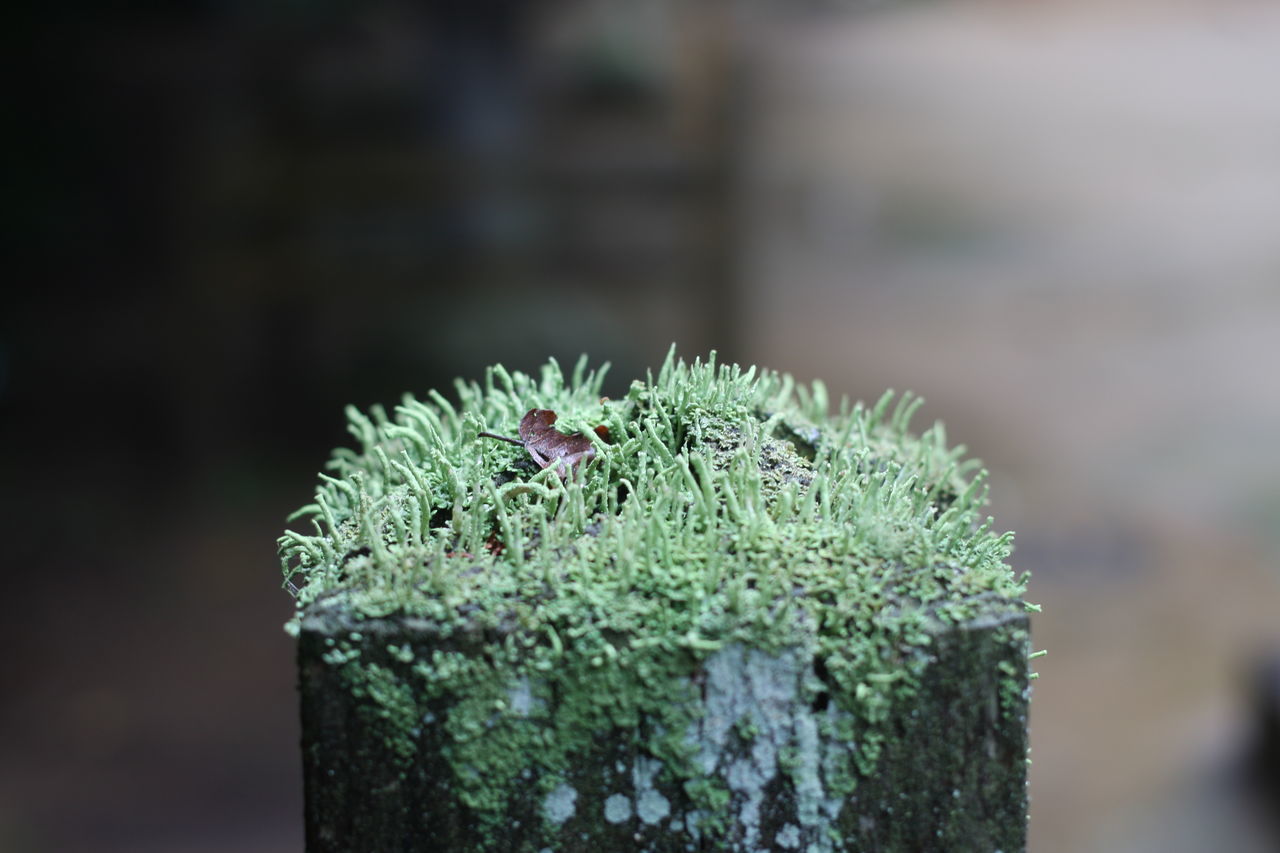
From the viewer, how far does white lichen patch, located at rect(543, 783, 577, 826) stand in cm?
94

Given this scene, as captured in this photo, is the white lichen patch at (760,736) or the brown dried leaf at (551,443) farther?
the brown dried leaf at (551,443)

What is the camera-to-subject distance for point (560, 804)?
0.95 metres

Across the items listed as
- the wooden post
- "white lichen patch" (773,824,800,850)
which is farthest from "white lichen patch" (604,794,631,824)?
"white lichen patch" (773,824,800,850)

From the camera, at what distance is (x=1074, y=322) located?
9.21 m

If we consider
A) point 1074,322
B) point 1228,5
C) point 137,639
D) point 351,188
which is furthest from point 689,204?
point 1228,5

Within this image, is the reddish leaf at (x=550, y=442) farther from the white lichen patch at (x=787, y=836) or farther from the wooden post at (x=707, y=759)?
the white lichen patch at (x=787, y=836)

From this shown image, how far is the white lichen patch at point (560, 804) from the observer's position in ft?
3.10

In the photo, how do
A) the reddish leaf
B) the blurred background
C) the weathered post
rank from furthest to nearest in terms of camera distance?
the blurred background
the reddish leaf
the weathered post

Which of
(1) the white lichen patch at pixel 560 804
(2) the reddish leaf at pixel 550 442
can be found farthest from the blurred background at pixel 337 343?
(1) the white lichen patch at pixel 560 804

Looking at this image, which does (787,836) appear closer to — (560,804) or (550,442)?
(560,804)

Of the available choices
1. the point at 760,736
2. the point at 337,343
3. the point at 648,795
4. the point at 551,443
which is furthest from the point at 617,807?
the point at 337,343

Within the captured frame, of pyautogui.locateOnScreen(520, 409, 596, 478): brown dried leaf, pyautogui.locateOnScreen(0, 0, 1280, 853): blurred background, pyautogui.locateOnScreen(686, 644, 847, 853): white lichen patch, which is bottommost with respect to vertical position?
pyautogui.locateOnScreen(686, 644, 847, 853): white lichen patch

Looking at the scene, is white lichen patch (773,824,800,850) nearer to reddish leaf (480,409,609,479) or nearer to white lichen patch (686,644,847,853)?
white lichen patch (686,644,847,853)

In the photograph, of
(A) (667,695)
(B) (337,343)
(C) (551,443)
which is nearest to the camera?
(A) (667,695)
